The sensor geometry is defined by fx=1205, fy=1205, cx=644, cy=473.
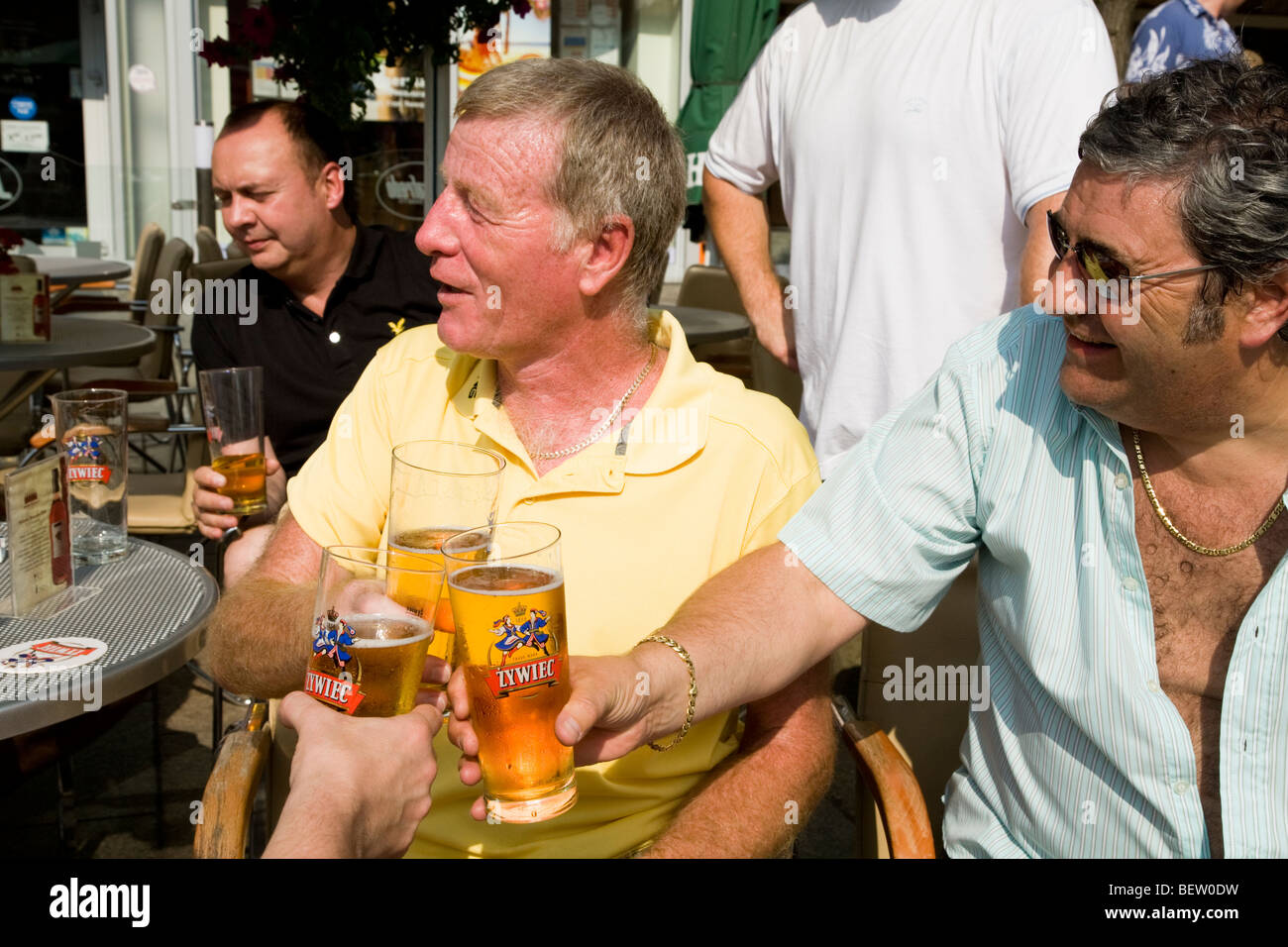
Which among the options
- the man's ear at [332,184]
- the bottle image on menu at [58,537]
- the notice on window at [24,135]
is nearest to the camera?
the bottle image on menu at [58,537]

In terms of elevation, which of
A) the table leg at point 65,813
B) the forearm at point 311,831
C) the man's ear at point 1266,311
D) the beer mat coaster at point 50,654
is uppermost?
the man's ear at point 1266,311

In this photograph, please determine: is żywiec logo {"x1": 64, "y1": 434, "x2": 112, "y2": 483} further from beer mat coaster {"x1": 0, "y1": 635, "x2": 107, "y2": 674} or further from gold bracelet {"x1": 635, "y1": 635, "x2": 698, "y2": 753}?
gold bracelet {"x1": 635, "y1": 635, "x2": 698, "y2": 753}

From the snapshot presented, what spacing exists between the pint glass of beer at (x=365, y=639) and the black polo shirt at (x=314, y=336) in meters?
1.90

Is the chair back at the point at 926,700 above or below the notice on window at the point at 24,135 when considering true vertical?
below

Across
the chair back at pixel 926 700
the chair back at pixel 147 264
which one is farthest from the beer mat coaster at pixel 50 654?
the chair back at pixel 147 264

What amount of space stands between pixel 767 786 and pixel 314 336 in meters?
2.08

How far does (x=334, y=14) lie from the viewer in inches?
163

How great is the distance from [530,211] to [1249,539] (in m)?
1.19

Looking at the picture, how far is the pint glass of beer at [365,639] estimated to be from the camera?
54.8 inches

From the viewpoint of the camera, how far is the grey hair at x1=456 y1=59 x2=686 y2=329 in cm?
198

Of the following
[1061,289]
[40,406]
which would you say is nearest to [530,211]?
[1061,289]

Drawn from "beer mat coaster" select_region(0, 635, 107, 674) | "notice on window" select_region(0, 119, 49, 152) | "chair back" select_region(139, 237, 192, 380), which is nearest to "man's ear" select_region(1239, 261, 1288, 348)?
"beer mat coaster" select_region(0, 635, 107, 674)

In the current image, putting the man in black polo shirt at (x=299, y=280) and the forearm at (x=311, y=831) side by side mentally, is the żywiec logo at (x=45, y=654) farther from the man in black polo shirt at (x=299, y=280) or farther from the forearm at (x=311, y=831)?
the man in black polo shirt at (x=299, y=280)

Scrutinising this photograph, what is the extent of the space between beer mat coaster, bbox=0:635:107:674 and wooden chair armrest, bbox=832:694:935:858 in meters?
1.18
